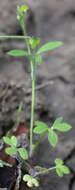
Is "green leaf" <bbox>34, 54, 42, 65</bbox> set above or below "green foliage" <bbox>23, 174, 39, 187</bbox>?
above

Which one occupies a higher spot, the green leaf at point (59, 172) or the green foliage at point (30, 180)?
the green leaf at point (59, 172)

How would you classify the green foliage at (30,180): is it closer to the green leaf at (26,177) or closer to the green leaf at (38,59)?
the green leaf at (26,177)

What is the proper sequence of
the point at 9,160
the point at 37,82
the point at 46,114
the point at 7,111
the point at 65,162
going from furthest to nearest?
the point at 37,82, the point at 46,114, the point at 7,111, the point at 65,162, the point at 9,160

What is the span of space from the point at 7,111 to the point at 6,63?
708 millimetres

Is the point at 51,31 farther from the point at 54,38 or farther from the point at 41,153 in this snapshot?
the point at 41,153

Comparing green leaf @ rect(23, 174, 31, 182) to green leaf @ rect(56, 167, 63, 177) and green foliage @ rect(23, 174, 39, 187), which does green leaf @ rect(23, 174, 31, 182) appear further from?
green leaf @ rect(56, 167, 63, 177)

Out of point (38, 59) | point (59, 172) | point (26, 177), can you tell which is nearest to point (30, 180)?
point (26, 177)

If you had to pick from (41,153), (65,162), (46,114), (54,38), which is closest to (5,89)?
(46,114)

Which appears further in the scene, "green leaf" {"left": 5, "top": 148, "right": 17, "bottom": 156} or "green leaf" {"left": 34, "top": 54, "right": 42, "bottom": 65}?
"green leaf" {"left": 34, "top": 54, "right": 42, "bottom": 65}

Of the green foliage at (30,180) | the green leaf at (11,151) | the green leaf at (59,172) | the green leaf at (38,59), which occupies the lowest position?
the green foliage at (30,180)

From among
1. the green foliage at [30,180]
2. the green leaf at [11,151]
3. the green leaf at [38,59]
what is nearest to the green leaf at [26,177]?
the green foliage at [30,180]

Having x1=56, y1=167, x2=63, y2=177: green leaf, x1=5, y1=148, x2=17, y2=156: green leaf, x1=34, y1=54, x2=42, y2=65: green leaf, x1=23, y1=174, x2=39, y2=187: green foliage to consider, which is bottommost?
x1=23, y1=174, x2=39, y2=187: green foliage

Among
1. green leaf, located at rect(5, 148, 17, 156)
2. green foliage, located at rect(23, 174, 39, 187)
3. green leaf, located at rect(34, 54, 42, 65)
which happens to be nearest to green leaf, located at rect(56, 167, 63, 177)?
green foliage, located at rect(23, 174, 39, 187)

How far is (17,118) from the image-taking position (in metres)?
1.94
